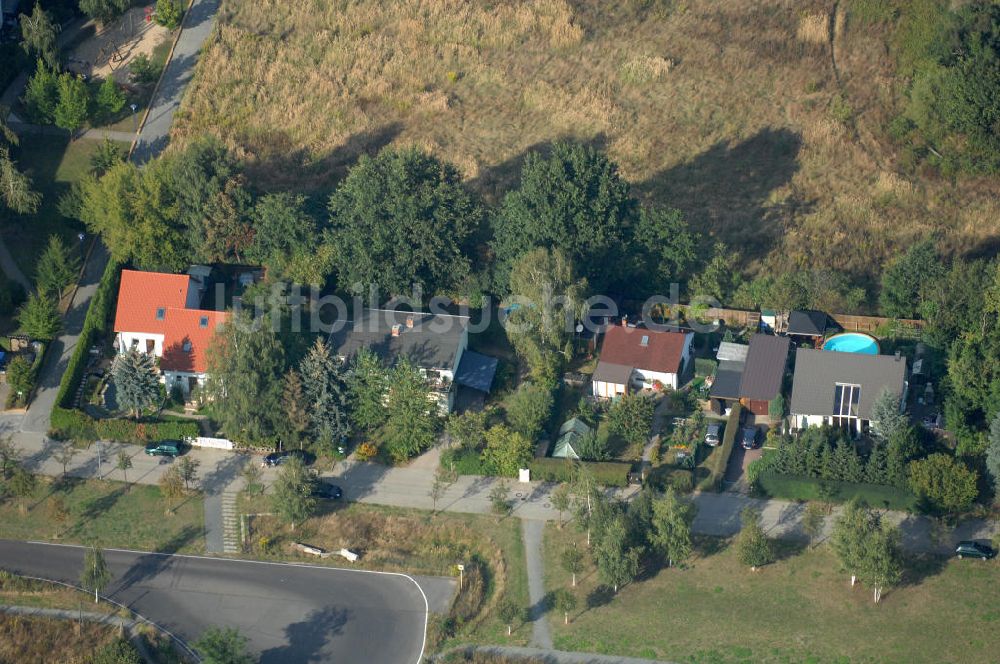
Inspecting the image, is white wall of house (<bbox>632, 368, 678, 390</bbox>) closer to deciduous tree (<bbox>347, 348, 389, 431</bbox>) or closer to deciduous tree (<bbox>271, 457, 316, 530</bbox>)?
deciduous tree (<bbox>347, 348, 389, 431</bbox>)

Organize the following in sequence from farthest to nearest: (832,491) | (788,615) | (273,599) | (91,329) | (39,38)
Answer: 1. (39,38)
2. (91,329)
3. (832,491)
4. (273,599)
5. (788,615)

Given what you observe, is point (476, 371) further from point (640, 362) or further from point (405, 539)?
point (405, 539)

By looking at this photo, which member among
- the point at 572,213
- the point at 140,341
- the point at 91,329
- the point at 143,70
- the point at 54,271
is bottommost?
the point at 140,341

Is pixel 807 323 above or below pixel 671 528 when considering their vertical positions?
above

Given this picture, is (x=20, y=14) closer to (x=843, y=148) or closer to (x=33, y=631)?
(x=33, y=631)

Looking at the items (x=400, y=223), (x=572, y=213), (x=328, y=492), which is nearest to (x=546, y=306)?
(x=572, y=213)

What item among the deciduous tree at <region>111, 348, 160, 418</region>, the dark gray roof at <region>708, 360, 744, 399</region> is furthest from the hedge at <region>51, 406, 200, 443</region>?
the dark gray roof at <region>708, 360, 744, 399</region>
